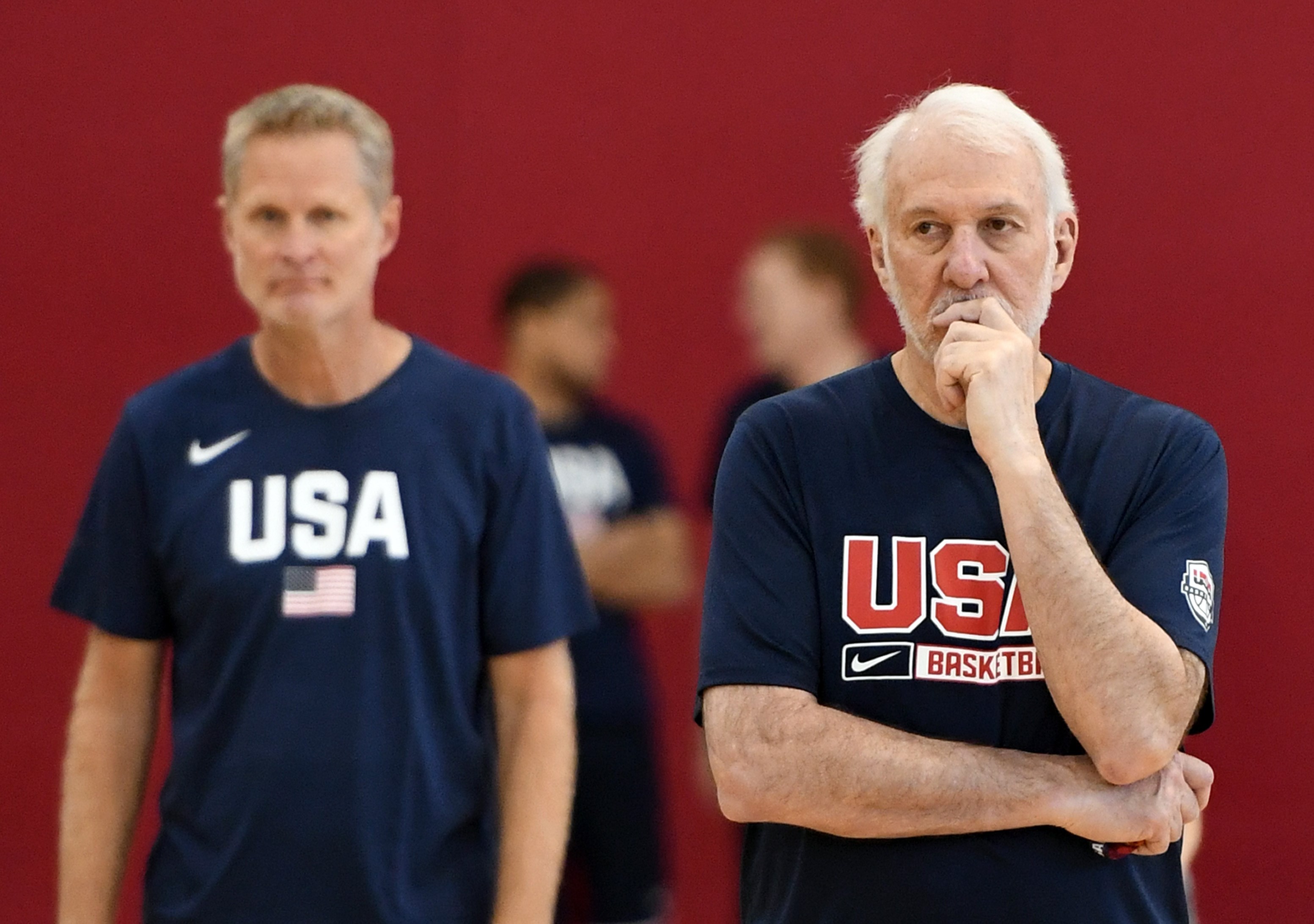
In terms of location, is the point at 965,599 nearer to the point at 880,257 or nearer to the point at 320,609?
the point at 880,257

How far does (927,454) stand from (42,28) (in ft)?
11.9

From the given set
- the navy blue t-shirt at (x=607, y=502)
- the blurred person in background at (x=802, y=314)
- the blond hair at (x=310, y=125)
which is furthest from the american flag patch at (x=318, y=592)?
the blurred person in background at (x=802, y=314)

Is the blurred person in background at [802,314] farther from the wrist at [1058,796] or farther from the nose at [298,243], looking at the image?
the wrist at [1058,796]

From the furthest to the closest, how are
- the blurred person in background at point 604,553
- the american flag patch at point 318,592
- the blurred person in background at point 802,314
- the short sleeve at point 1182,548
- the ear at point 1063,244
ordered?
the blurred person in background at point 802,314 < the blurred person in background at point 604,553 < the american flag patch at point 318,592 < the ear at point 1063,244 < the short sleeve at point 1182,548

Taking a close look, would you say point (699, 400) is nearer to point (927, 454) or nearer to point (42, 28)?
point (42, 28)

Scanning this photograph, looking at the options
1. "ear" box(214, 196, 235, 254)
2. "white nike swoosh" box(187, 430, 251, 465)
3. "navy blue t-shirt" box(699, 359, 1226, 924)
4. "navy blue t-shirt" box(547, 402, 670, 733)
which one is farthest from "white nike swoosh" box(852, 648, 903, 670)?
"navy blue t-shirt" box(547, 402, 670, 733)

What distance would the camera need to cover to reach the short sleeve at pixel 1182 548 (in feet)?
5.91

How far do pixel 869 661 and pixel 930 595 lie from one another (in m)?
0.10

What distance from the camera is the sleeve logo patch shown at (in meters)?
1.82

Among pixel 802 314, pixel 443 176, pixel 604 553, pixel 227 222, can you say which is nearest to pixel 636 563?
pixel 604 553

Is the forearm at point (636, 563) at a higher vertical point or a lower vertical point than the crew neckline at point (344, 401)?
lower

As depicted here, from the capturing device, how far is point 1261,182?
432 centimetres

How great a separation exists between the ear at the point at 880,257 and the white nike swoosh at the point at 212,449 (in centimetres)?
86

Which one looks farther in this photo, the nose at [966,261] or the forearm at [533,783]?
the forearm at [533,783]
